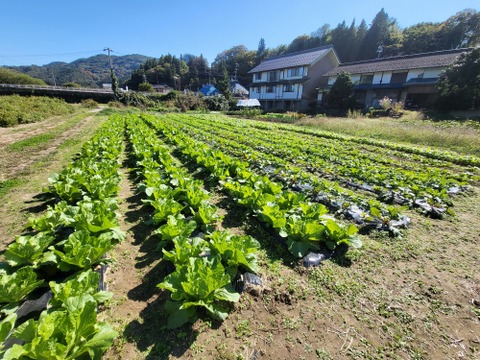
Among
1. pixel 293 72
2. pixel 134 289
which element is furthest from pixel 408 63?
pixel 134 289

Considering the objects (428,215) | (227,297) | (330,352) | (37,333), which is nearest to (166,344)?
(227,297)

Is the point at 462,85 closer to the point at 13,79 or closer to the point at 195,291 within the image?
the point at 195,291

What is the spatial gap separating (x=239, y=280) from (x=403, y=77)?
36.7 meters

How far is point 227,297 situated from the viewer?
2.44 metres

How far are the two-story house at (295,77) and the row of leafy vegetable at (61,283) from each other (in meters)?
37.2

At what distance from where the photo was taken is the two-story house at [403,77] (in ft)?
88.2

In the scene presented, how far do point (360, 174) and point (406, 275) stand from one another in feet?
14.6

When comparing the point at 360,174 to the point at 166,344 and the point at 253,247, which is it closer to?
the point at 253,247

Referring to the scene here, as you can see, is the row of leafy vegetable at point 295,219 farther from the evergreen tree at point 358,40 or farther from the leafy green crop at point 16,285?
the evergreen tree at point 358,40

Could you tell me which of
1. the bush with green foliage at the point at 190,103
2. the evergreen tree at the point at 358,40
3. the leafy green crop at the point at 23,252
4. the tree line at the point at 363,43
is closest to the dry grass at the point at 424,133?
the leafy green crop at the point at 23,252

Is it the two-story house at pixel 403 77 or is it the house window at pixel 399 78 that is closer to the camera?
the two-story house at pixel 403 77

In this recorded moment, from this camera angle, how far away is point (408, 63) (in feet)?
95.9

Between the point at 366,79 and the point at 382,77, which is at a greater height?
the point at 382,77

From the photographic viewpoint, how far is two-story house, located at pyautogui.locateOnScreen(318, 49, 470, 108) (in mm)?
26875
